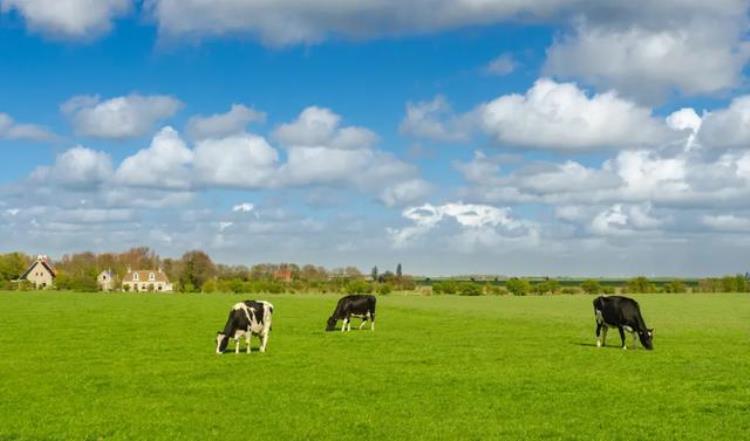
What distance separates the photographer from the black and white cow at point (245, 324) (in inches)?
1149

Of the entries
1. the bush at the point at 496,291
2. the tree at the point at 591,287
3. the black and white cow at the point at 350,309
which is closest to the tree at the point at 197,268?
the bush at the point at 496,291

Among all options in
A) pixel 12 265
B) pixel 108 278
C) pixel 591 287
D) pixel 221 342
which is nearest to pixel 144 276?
pixel 108 278

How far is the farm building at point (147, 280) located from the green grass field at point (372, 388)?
458 feet

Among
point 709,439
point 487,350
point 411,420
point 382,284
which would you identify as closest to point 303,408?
point 411,420

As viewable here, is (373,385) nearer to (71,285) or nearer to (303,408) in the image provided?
(303,408)

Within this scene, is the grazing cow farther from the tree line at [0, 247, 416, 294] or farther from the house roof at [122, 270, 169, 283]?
the house roof at [122, 270, 169, 283]

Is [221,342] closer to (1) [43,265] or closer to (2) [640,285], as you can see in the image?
(2) [640,285]

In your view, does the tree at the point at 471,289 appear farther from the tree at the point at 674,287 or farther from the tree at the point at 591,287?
the tree at the point at 674,287

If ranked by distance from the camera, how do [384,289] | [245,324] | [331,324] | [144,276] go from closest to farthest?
[245,324] < [331,324] < [384,289] < [144,276]

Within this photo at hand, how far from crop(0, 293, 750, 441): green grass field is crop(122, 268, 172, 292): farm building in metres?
139

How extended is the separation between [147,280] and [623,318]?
512 feet

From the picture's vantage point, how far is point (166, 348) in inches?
1214

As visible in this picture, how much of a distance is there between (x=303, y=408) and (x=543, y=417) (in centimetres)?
569

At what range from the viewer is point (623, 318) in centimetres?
3170
